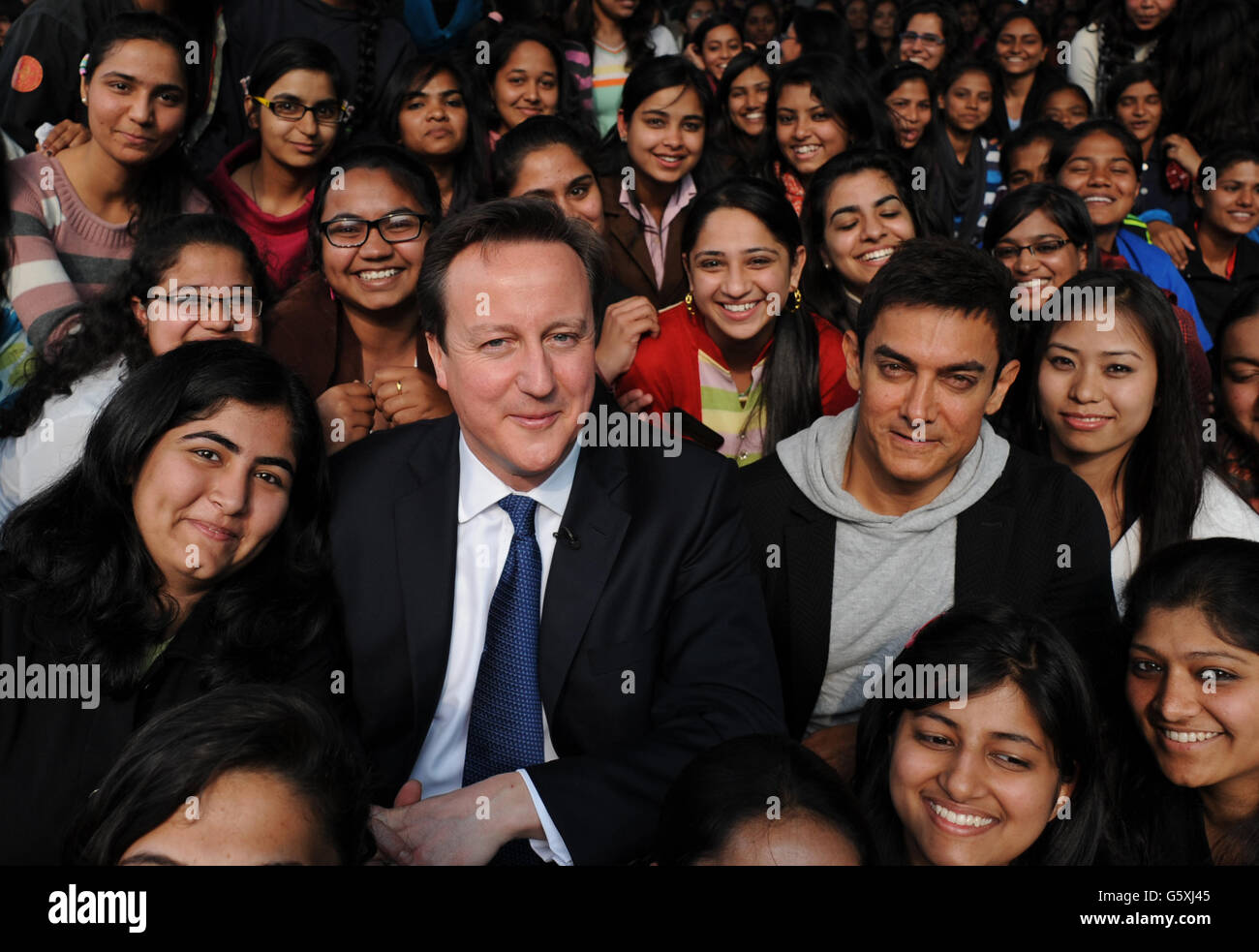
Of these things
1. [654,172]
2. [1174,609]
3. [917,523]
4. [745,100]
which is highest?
[745,100]

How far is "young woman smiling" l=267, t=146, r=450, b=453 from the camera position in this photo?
3662 millimetres

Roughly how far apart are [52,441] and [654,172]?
2.79m

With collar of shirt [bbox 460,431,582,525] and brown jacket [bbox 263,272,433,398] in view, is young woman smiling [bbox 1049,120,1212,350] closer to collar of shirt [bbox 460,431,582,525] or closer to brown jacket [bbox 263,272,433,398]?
brown jacket [bbox 263,272,433,398]

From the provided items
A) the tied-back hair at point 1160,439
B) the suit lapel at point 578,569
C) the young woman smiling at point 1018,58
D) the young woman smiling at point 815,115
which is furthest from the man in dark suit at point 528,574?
the young woman smiling at point 1018,58

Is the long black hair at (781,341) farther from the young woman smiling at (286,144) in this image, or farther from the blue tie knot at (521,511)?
the blue tie knot at (521,511)

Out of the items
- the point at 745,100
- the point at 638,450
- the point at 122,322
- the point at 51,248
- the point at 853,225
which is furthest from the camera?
the point at 745,100

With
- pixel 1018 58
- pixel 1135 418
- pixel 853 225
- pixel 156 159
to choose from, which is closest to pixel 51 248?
pixel 156 159

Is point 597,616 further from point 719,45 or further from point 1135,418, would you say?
point 719,45

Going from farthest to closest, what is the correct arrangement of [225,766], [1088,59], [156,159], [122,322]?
[1088,59], [156,159], [122,322], [225,766]

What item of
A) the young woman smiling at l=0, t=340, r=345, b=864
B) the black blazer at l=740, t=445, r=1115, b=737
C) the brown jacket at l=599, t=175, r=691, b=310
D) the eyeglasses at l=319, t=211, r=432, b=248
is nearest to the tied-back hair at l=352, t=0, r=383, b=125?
the brown jacket at l=599, t=175, r=691, b=310

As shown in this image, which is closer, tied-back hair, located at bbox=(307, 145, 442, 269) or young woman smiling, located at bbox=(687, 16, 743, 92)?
tied-back hair, located at bbox=(307, 145, 442, 269)

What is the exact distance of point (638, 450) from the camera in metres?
2.68

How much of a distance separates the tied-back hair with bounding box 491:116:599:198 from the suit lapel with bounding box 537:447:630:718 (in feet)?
7.35
